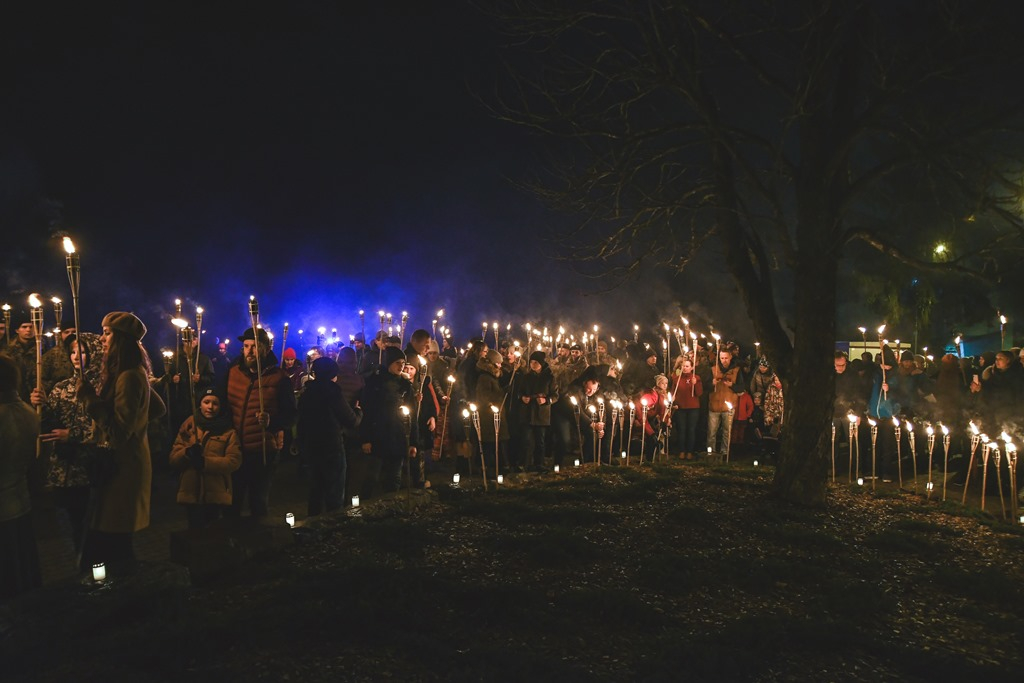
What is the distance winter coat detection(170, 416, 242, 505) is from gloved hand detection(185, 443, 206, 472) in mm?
22

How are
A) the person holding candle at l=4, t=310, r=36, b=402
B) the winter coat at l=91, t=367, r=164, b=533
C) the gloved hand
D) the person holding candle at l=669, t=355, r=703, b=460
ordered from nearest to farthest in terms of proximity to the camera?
the winter coat at l=91, t=367, r=164, b=533
the gloved hand
the person holding candle at l=4, t=310, r=36, b=402
the person holding candle at l=669, t=355, r=703, b=460

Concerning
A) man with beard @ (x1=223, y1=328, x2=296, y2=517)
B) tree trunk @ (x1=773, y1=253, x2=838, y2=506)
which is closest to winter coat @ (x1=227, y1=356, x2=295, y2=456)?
man with beard @ (x1=223, y1=328, x2=296, y2=517)

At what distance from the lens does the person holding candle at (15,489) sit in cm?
512

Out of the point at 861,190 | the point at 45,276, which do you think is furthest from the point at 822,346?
the point at 45,276

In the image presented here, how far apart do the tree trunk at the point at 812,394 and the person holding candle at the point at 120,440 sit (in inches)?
297

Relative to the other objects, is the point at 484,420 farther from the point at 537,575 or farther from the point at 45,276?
the point at 45,276

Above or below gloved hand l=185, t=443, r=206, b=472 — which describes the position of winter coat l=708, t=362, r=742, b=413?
above

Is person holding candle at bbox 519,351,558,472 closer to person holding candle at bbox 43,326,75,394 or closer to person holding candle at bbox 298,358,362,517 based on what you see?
person holding candle at bbox 298,358,362,517

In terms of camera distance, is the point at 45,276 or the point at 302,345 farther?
the point at 302,345

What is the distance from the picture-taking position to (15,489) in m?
5.21

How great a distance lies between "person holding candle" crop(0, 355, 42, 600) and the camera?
5.12 metres

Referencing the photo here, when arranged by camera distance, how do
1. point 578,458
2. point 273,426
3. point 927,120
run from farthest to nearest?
1. point 578,458
2. point 927,120
3. point 273,426

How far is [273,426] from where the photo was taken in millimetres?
7184

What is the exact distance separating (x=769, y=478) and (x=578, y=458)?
3943mm
